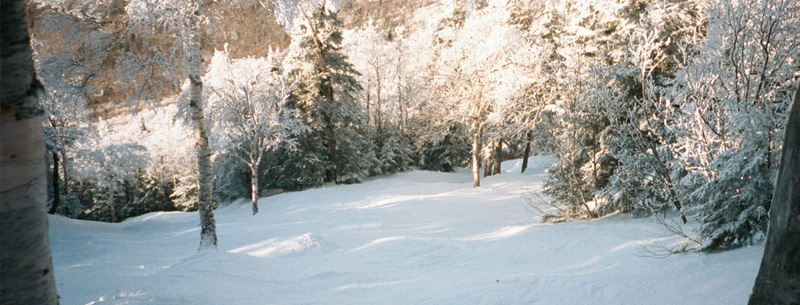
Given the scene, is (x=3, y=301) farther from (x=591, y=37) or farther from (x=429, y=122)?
(x=429, y=122)

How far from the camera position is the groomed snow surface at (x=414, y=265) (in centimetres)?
444

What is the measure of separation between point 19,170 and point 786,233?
3.86 m

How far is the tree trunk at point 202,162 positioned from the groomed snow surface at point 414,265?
0.56 metres

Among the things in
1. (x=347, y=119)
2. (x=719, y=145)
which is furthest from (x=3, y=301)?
(x=347, y=119)

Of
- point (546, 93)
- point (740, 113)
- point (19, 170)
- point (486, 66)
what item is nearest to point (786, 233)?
point (740, 113)

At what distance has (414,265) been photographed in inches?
292

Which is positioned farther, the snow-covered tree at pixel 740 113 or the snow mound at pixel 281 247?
the snow mound at pixel 281 247

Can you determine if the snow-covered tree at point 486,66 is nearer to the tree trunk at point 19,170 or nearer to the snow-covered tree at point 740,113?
the snow-covered tree at point 740,113

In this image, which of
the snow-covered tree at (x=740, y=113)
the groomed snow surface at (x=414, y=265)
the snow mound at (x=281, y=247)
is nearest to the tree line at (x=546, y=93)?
the snow-covered tree at (x=740, y=113)

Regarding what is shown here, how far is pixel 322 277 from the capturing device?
6457 mm

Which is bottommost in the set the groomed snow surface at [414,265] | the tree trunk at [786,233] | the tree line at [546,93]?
the groomed snow surface at [414,265]

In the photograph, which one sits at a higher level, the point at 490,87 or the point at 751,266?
the point at 490,87

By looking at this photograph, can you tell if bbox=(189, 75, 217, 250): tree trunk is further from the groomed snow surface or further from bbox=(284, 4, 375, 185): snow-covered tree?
bbox=(284, 4, 375, 185): snow-covered tree

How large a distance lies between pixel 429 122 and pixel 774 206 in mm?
23331
